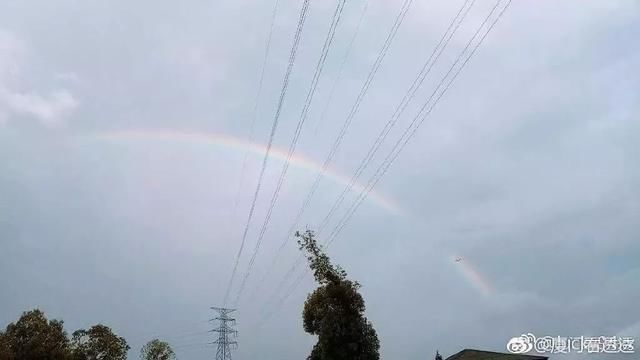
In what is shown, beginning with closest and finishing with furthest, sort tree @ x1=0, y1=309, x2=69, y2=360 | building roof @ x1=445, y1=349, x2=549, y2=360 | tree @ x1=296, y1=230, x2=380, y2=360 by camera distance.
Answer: tree @ x1=296, y1=230, x2=380, y2=360, tree @ x1=0, y1=309, x2=69, y2=360, building roof @ x1=445, y1=349, x2=549, y2=360

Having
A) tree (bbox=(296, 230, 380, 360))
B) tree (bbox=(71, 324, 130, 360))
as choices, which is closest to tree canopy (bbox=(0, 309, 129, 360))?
tree (bbox=(71, 324, 130, 360))

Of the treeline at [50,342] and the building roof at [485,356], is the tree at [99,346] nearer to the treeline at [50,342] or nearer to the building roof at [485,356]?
the treeline at [50,342]

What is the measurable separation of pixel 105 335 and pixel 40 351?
8.40m

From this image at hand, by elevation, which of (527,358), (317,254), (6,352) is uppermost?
(317,254)

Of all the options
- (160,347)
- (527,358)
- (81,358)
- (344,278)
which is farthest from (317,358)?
(160,347)

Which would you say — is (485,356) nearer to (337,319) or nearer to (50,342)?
(337,319)

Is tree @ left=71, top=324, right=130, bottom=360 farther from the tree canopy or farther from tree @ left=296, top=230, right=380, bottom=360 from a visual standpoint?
tree @ left=296, top=230, right=380, bottom=360

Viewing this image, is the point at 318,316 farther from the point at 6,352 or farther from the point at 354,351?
the point at 6,352

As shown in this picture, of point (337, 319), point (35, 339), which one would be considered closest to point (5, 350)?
point (35, 339)

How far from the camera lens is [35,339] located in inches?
2096

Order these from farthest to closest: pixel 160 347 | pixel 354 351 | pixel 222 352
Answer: pixel 222 352
pixel 160 347
pixel 354 351

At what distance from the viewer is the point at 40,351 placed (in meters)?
52.8

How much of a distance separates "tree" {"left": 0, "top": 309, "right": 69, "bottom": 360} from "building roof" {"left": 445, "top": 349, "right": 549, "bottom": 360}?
41.4m

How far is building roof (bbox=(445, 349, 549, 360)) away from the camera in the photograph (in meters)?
57.2
